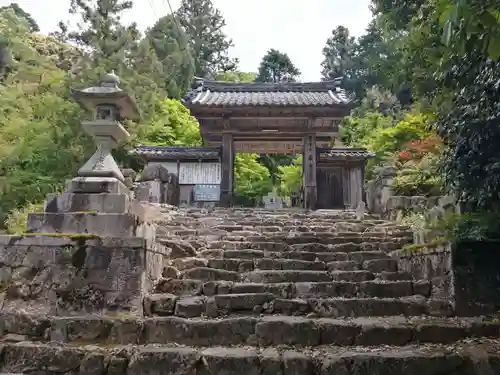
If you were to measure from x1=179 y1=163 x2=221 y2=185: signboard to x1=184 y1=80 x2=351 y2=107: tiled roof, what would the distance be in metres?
2.45

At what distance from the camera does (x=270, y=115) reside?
525 inches

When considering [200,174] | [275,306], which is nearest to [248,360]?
[275,306]

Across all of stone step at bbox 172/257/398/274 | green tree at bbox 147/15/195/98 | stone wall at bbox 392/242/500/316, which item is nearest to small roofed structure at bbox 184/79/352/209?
stone step at bbox 172/257/398/274

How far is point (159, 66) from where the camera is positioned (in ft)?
68.9

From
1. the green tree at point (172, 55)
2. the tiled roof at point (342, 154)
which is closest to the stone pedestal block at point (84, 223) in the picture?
the tiled roof at point (342, 154)

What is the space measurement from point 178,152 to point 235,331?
11.8 metres

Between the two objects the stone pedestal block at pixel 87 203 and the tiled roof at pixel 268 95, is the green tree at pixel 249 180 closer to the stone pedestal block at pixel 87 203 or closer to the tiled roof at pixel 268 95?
the tiled roof at pixel 268 95

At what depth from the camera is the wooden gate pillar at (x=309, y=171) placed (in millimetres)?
13305

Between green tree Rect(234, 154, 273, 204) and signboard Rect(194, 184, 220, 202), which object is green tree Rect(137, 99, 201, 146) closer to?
green tree Rect(234, 154, 273, 204)

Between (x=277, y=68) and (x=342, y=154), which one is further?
(x=277, y=68)

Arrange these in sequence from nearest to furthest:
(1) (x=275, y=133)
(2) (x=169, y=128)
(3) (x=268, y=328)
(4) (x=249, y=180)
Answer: (3) (x=268, y=328), (1) (x=275, y=133), (2) (x=169, y=128), (4) (x=249, y=180)

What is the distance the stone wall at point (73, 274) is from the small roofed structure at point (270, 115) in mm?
9030

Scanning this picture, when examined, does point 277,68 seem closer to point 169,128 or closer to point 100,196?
point 169,128

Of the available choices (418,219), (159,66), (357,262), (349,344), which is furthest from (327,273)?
(159,66)
